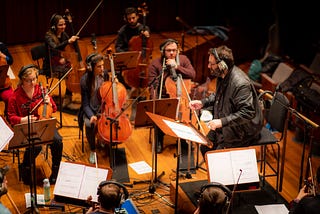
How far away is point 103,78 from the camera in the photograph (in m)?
6.88

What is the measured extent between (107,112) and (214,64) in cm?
152

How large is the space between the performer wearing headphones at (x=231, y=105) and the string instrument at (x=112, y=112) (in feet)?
3.46

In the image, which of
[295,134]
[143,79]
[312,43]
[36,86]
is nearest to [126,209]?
[36,86]

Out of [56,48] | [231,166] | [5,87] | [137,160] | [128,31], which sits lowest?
[137,160]

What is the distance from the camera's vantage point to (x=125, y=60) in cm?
739

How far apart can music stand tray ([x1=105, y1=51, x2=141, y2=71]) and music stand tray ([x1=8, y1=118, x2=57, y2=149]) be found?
74.9 inches

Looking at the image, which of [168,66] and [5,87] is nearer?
[168,66]

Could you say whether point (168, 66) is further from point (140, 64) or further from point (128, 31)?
point (128, 31)

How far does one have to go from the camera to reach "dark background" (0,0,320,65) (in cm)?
998

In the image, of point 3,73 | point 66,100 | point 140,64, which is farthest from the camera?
point 66,100

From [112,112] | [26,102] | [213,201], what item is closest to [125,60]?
[112,112]

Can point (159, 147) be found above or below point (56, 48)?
below

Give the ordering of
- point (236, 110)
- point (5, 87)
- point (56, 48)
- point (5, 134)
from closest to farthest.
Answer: point (5, 134) → point (236, 110) → point (5, 87) → point (56, 48)

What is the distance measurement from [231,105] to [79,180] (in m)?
1.65
